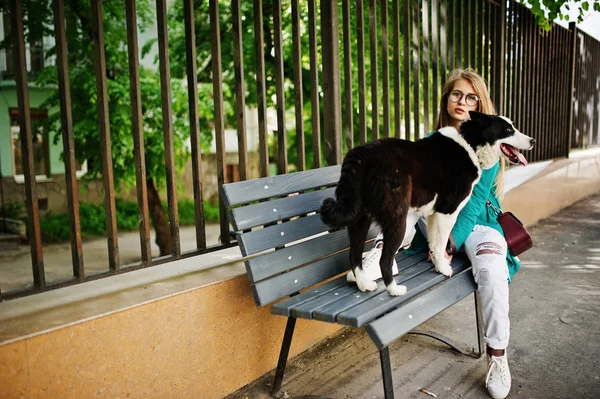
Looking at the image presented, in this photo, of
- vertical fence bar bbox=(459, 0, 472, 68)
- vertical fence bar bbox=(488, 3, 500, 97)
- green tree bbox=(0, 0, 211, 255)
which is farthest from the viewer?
green tree bbox=(0, 0, 211, 255)

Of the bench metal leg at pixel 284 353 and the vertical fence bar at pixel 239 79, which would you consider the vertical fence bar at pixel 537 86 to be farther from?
the bench metal leg at pixel 284 353

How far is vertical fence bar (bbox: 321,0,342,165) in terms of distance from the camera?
3.79 m

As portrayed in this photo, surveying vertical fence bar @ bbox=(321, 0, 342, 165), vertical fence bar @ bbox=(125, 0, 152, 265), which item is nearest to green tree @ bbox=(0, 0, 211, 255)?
vertical fence bar @ bbox=(321, 0, 342, 165)

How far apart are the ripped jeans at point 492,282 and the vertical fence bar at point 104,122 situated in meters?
1.60

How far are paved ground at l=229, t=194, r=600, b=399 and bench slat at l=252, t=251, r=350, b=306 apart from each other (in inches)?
23.1

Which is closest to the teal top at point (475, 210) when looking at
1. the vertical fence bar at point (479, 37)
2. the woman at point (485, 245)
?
the woman at point (485, 245)

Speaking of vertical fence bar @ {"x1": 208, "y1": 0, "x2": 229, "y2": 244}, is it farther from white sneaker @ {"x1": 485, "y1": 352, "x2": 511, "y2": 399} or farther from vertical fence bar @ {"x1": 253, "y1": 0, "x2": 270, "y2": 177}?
white sneaker @ {"x1": 485, "y1": 352, "x2": 511, "y2": 399}

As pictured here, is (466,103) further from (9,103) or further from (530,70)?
(9,103)

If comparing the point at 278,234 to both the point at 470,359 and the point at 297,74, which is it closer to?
the point at 297,74

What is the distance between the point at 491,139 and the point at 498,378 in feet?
4.22

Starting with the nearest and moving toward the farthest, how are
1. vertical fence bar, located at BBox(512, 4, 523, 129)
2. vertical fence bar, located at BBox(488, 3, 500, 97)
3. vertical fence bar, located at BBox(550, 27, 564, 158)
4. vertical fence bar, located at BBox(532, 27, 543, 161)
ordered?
1. vertical fence bar, located at BBox(488, 3, 500, 97)
2. vertical fence bar, located at BBox(512, 4, 523, 129)
3. vertical fence bar, located at BBox(532, 27, 543, 161)
4. vertical fence bar, located at BBox(550, 27, 564, 158)

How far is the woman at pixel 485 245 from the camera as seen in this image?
9.55 feet

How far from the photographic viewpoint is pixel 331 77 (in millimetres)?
3834

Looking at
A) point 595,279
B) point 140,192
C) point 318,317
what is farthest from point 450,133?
point 595,279
